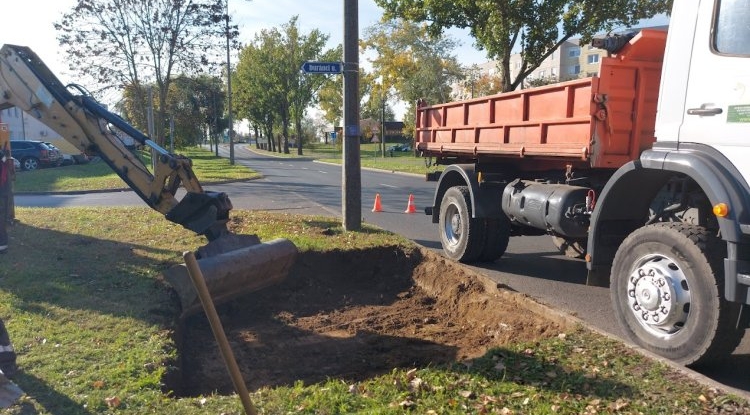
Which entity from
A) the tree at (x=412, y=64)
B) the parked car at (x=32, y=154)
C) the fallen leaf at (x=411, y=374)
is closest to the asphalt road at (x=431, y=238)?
the fallen leaf at (x=411, y=374)

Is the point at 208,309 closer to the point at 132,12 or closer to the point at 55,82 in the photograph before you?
the point at 55,82

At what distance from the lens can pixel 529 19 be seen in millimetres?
18734

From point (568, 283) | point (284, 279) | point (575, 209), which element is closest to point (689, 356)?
point (575, 209)

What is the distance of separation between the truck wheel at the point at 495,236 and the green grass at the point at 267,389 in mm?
3463

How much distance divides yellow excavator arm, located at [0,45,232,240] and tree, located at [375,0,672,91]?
13564 millimetres

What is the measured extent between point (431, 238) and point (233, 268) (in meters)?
5.43

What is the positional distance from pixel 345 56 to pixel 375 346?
575cm

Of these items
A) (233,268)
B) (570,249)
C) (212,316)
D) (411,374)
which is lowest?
(570,249)

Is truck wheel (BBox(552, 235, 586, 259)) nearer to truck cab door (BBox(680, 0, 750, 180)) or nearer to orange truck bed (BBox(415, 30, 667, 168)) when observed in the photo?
orange truck bed (BBox(415, 30, 667, 168))

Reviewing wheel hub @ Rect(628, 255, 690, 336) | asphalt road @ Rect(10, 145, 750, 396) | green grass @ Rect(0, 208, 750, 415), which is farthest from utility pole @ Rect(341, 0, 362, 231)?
wheel hub @ Rect(628, 255, 690, 336)

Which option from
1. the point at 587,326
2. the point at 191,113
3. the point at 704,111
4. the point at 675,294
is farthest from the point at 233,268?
the point at 191,113

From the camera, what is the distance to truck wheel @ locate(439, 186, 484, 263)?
28.2ft

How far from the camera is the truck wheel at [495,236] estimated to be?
8.60m

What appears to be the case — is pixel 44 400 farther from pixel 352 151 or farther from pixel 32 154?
pixel 32 154
